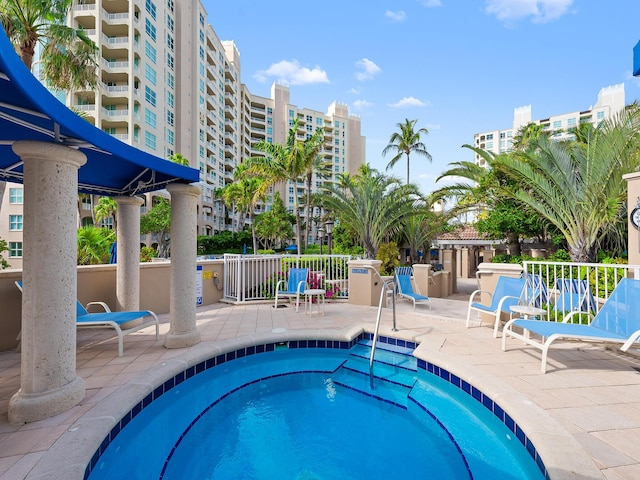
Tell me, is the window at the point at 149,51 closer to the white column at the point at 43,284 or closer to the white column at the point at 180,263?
the white column at the point at 180,263

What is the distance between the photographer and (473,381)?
3695 mm

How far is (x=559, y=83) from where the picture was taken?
47.0 feet

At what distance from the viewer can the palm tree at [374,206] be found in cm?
1463

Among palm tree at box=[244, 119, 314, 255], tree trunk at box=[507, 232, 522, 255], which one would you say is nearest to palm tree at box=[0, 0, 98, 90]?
palm tree at box=[244, 119, 314, 255]

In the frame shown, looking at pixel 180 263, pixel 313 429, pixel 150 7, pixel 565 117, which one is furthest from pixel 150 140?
pixel 565 117

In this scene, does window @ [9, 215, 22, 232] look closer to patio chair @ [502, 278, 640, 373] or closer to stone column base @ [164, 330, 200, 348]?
stone column base @ [164, 330, 200, 348]

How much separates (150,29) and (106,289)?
39.4 metres

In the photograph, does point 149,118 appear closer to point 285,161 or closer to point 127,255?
point 285,161

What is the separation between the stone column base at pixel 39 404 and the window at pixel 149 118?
36717mm

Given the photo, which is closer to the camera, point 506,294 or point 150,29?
point 506,294

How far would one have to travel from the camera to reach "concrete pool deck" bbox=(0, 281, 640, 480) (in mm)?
2293

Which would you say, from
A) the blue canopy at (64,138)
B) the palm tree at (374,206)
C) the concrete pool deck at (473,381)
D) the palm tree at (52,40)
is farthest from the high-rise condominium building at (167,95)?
the concrete pool deck at (473,381)

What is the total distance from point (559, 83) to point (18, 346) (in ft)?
66.9

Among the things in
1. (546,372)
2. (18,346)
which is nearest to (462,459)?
(546,372)
